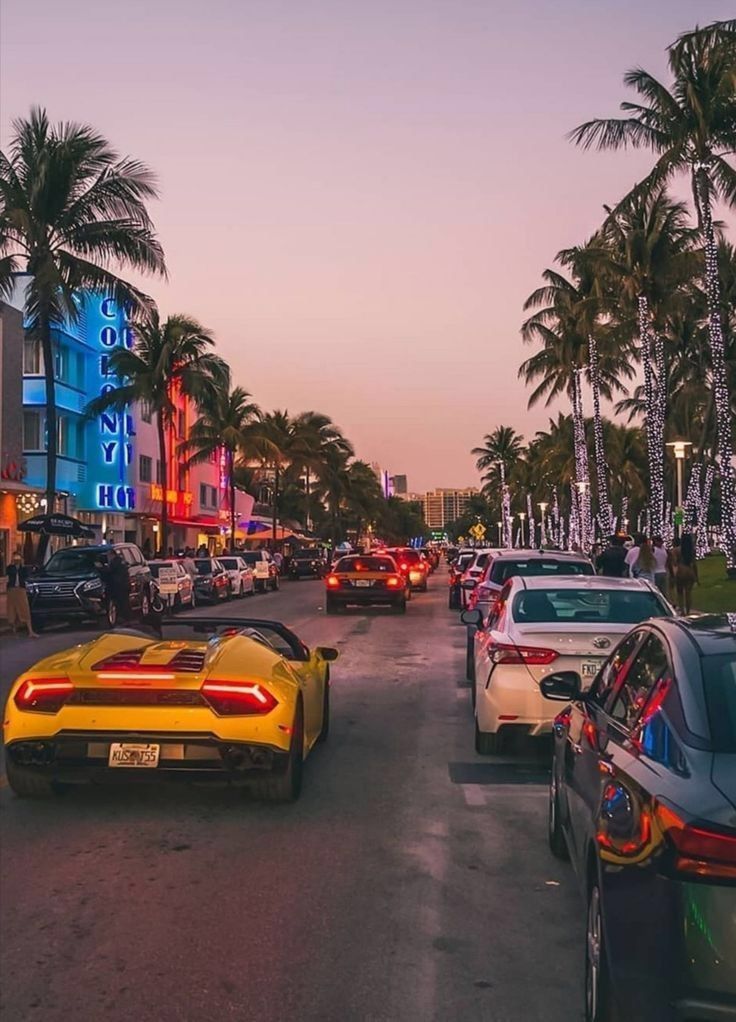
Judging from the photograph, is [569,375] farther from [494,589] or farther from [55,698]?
[55,698]

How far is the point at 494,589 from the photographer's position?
15250 millimetres

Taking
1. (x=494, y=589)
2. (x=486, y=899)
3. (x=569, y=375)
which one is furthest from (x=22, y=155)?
(x=569, y=375)

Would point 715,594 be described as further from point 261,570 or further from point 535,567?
point 261,570

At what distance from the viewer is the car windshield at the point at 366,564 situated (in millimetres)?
28828

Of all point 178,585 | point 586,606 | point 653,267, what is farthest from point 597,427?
point 586,606

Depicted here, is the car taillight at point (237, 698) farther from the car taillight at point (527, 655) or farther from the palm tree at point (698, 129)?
the palm tree at point (698, 129)

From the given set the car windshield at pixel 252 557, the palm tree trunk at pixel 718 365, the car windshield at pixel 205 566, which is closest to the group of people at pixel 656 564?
the palm tree trunk at pixel 718 365

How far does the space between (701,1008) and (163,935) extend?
2.84 meters

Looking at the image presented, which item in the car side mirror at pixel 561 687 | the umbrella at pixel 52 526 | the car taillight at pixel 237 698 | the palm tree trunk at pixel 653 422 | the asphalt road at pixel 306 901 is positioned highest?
the palm tree trunk at pixel 653 422

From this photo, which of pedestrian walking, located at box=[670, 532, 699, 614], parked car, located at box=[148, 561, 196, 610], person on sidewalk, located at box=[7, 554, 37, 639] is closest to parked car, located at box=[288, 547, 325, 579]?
parked car, located at box=[148, 561, 196, 610]

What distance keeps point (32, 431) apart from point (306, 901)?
148ft

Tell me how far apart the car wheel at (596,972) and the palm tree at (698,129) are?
30847 millimetres

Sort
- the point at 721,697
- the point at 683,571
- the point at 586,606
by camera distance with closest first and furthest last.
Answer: the point at 721,697, the point at 586,606, the point at 683,571

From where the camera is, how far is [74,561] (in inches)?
992
